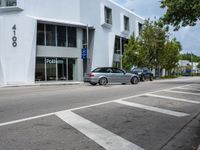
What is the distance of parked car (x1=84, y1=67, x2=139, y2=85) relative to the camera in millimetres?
25255

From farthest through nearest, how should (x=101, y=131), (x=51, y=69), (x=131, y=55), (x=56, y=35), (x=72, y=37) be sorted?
(x=131, y=55)
(x=72, y=37)
(x=56, y=35)
(x=51, y=69)
(x=101, y=131)

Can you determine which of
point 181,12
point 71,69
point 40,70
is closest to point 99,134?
point 181,12

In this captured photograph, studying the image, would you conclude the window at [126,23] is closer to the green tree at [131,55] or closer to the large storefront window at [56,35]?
the green tree at [131,55]

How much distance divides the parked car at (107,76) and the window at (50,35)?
10.8 meters

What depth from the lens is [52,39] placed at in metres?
35.3

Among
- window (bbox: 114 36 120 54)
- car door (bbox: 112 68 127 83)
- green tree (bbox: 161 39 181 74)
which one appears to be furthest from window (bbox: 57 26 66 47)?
green tree (bbox: 161 39 181 74)

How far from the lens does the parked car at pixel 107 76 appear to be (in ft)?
82.9

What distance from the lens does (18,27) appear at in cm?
3256

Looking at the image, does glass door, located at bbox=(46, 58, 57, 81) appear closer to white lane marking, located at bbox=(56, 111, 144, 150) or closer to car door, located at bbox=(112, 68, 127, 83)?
car door, located at bbox=(112, 68, 127, 83)

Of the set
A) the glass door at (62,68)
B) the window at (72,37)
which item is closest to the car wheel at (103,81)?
the glass door at (62,68)

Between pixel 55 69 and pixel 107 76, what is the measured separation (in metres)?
11.4

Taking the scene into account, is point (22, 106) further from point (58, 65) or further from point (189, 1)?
point (58, 65)

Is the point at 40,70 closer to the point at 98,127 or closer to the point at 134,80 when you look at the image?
the point at 134,80

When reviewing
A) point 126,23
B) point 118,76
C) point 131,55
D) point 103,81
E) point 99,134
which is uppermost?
point 126,23
